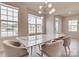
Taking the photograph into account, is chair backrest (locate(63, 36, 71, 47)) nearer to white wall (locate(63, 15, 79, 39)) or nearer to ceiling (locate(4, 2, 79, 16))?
white wall (locate(63, 15, 79, 39))

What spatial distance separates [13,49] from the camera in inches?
87.0

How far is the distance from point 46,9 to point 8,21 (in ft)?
3.01

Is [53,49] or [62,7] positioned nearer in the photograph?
[53,49]

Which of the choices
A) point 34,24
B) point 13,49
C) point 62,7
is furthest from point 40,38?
point 62,7

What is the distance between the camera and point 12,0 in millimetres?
2541

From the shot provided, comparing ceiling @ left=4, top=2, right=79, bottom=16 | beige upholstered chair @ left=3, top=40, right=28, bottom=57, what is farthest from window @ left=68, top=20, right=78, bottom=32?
beige upholstered chair @ left=3, top=40, right=28, bottom=57

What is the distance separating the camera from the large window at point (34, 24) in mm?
2605

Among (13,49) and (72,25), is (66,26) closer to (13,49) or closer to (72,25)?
(72,25)

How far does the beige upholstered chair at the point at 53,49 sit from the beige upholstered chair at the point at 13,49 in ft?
1.31

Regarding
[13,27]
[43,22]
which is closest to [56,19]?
[43,22]

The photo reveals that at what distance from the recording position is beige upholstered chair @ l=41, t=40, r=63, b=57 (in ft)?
7.59

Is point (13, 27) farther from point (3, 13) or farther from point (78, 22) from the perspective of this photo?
point (78, 22)

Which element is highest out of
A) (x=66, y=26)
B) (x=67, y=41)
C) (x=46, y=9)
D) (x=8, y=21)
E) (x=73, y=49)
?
(x=46, y=9)

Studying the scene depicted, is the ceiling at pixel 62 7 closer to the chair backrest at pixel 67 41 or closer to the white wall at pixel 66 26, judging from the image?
the white wall at pixel 66 26
